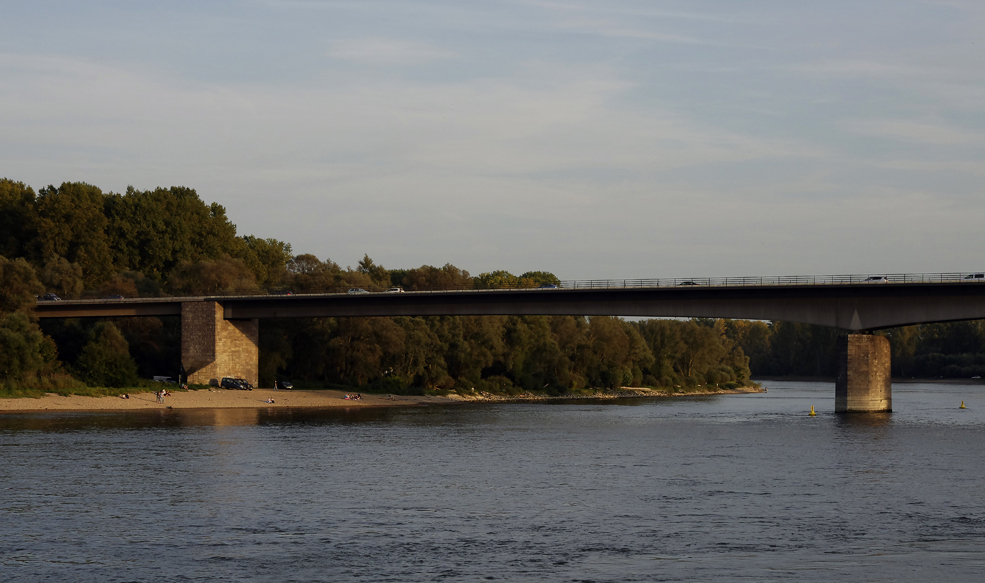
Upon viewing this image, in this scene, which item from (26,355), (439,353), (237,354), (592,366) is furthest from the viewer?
(592,366)

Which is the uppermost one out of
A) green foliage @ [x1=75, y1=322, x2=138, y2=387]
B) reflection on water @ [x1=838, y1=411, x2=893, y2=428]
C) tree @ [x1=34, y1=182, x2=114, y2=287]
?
tree @ [x1=34, y1=182, x2=114, y2=287]

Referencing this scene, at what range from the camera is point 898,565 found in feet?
93.1

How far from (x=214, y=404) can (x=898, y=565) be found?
8186 cm

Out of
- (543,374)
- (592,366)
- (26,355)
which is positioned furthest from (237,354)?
(592,366)

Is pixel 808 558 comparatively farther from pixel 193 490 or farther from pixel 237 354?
pixel 237 354

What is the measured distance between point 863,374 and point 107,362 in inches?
2902

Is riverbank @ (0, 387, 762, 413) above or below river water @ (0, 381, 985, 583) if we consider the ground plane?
below

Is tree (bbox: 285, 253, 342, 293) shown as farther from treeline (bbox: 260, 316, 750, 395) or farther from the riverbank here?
the riverbank

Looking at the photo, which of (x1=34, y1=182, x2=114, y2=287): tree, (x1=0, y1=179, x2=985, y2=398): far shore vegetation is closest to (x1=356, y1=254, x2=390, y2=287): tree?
(x1=0, y1=179, x2=985, y2=398): far shore vegetation

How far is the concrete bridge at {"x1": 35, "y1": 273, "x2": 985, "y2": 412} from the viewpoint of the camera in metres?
87.5

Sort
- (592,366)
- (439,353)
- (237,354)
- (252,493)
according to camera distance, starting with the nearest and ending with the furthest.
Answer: (252,493) < (237,354) < (439,353) < (592,366)

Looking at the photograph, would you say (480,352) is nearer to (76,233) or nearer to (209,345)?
(209,345)

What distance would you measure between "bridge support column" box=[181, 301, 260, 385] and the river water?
38593 millimetres

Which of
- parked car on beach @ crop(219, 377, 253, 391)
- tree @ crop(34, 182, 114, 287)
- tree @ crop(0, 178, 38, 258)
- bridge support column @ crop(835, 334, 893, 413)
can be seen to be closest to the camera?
bridge support column @ crop(835, 334, 893, 413)
